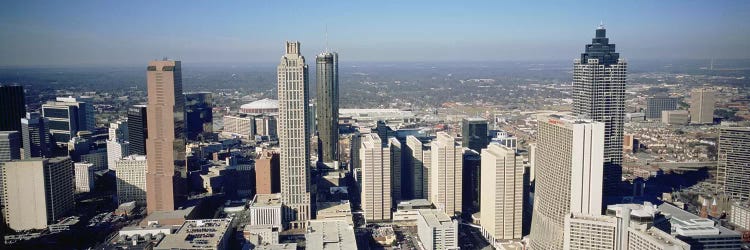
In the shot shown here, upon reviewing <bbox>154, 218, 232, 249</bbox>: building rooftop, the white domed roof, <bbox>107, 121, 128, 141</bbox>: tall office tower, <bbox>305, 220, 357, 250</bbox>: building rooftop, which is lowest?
<bbox>305, 220, 357, 250</bbox>: building rooftop

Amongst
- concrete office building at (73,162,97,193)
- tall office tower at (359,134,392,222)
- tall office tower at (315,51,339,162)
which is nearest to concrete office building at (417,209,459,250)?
tall office tower at (359,134,392,222)

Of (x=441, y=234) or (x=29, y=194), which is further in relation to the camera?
(x=29, y=194)

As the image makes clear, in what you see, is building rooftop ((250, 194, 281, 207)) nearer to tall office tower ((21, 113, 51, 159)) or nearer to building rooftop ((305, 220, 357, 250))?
building rooftop ((305, 220, 357, 250))

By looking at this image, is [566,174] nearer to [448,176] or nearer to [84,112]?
[448,176]

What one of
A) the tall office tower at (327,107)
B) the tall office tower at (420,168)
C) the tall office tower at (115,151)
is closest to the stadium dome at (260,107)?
the tall office tower at (327,107)

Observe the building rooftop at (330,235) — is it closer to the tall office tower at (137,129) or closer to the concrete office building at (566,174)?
the concrete office building at (566,174)

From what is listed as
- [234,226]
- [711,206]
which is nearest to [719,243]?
[711,206]

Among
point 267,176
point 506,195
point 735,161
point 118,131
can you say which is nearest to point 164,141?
point 267,176
